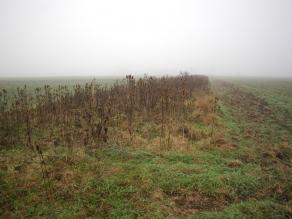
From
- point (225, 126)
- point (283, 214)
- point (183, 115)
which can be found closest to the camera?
point (283, 214)

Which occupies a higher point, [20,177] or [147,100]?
[147,100]

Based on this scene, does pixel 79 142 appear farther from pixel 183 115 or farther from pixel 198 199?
pixel 183 115

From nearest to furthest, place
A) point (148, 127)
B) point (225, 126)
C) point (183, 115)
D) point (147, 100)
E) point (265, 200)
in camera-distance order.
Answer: point (265, 200), point (148, 127), point (225, 126), point (183, 115), point (147, 100)

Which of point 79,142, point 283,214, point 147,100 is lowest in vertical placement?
point 283,214

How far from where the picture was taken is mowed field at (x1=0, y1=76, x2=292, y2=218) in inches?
250

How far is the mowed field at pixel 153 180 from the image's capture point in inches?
250

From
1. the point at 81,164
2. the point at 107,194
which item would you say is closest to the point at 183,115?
the point at 81,164

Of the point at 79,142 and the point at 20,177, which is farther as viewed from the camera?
the point at 79,142

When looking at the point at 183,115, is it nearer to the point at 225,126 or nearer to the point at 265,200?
the point at 225,126

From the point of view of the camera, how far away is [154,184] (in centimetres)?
747

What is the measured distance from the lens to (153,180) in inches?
302

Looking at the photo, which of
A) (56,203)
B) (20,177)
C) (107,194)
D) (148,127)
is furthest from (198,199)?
(148,127)

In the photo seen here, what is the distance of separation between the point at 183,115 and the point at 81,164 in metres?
7.82

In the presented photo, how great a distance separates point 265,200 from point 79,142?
22.9ft
